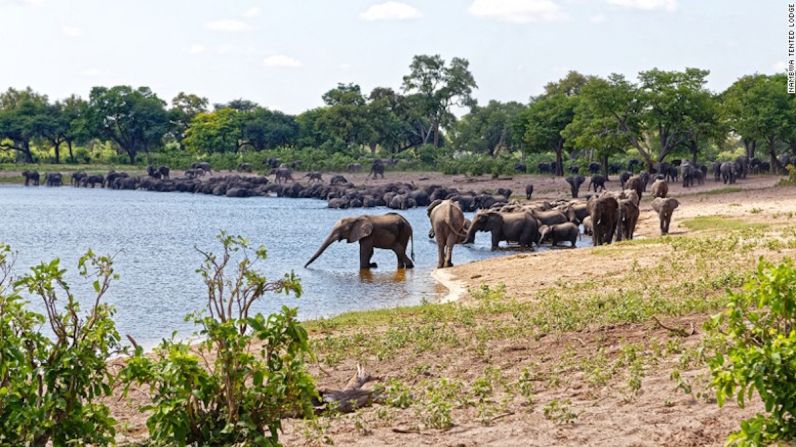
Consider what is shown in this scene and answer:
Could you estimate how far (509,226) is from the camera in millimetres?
31672

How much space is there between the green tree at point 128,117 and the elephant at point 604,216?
7704 cm

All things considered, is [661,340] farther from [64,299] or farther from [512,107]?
[512,107]

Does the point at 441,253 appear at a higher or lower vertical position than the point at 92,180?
lower

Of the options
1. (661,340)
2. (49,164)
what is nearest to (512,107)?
(49,164)

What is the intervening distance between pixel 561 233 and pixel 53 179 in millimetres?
61515

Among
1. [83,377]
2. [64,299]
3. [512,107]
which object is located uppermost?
[512,107]

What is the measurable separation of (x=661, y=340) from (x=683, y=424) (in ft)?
10.2

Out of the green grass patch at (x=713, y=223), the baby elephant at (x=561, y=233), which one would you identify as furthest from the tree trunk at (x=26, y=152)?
the green grass patch at (x=713, y=223)

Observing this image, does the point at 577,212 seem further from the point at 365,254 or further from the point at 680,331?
the point at 680,331

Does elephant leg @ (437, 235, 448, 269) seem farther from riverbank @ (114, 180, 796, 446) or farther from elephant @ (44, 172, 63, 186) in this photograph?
elephant @ (44, 172, 63, 186)

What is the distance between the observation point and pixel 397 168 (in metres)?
83.4

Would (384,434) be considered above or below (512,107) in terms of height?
below

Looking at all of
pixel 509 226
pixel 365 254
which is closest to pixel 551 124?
pixel 509 226

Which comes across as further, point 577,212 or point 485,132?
point 485,132
